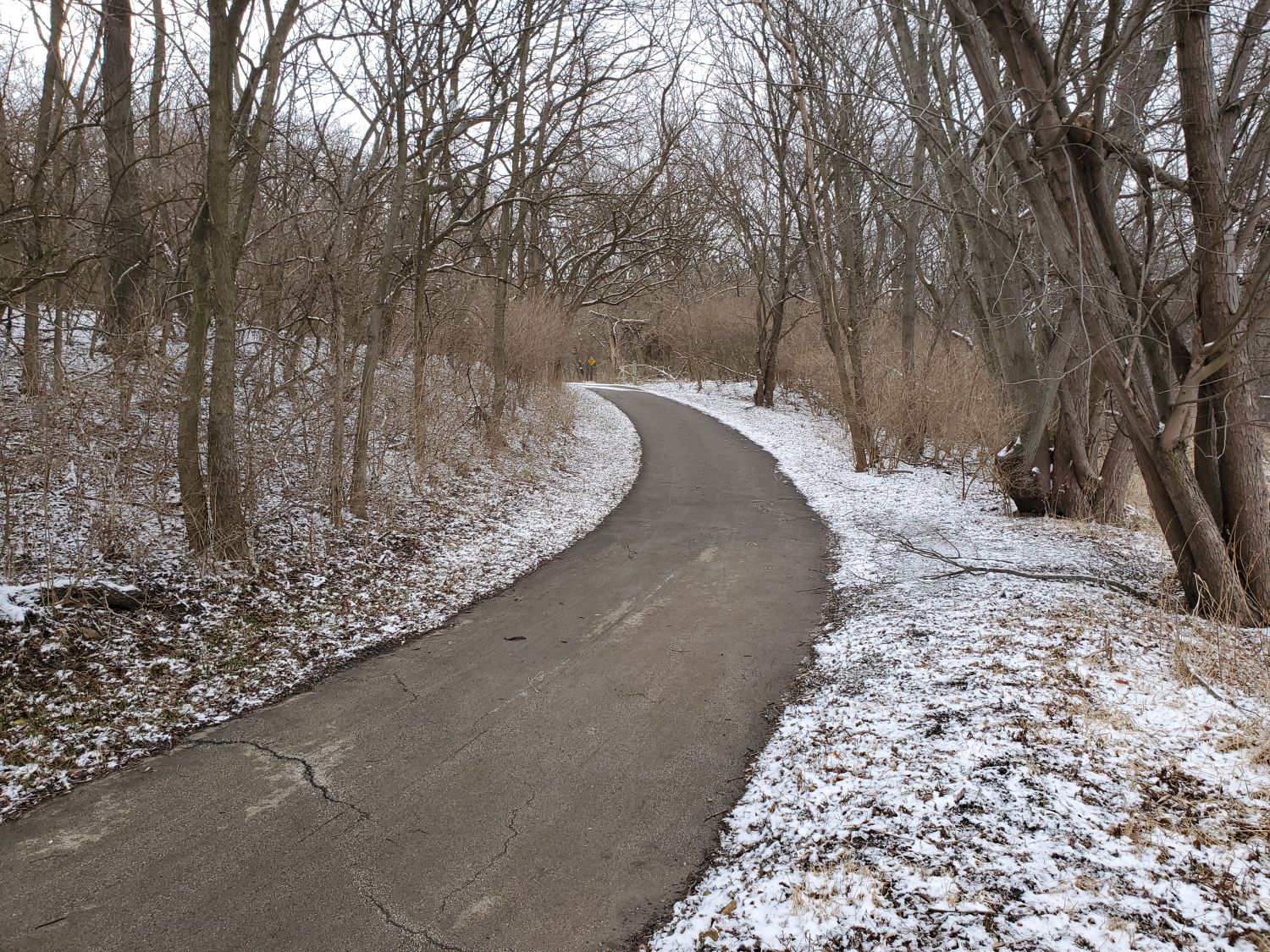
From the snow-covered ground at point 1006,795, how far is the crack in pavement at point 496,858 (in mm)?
915

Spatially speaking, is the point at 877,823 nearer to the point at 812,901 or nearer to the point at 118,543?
the point at 812,901

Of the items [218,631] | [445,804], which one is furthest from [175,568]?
[445,804]

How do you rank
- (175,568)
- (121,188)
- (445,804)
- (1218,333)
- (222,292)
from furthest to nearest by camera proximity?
(121,188)
(222,292)
(175,568)
(1218,333)
(445,804)

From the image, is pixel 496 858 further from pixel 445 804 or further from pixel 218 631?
pixel 218 631

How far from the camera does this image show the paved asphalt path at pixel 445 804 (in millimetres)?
3061

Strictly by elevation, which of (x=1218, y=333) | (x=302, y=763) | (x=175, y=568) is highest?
(x=1218, y=333)

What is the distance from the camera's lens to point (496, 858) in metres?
3.47

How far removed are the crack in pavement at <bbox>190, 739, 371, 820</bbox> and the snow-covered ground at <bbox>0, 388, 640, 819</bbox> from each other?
1.02 ft

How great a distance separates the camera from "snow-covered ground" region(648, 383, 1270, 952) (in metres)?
2.79

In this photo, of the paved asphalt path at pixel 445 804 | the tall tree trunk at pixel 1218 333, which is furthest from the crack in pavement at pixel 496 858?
the tall tree trunk at pixel 1218 333

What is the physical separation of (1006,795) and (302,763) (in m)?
3.95

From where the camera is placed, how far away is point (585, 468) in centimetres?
1484

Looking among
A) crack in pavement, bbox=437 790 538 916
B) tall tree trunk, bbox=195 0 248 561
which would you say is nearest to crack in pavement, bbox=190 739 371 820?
crack in pavement, bbox=437 790 538 916

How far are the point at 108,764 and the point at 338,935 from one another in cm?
221
